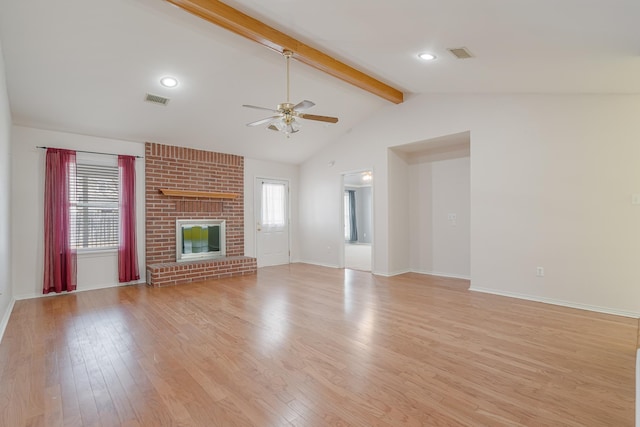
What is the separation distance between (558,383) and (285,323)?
2.39 meters

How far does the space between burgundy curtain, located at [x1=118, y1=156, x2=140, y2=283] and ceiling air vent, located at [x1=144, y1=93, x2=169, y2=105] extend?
1.42 meters

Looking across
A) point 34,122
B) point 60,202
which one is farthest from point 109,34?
point 60,202

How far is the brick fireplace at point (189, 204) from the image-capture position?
567 cm

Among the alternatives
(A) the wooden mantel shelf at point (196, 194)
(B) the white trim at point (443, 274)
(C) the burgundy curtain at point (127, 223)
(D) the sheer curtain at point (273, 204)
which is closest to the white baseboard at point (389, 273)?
(B) the white trim at point (443, 274)

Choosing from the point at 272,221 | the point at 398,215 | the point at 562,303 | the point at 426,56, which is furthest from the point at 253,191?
the point at 562,303

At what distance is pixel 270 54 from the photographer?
3.99 m

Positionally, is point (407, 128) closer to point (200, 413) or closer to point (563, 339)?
point (563, 339)

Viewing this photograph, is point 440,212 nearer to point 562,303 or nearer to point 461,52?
point 562,303

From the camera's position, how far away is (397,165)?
6215 millimetres

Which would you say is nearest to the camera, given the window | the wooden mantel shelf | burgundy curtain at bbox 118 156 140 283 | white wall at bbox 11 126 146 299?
white wall at bbox 11 126 146 299

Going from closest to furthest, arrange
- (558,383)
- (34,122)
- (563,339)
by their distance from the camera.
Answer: (558,383) < (563,339) < (34,122)

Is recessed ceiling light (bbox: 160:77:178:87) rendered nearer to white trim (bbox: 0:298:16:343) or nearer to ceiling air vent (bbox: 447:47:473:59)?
white trim (bbox: 0:298:16:343)

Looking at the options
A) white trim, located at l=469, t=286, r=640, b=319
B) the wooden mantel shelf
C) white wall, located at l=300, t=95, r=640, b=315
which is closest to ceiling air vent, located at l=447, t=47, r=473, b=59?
white wall, located at l=300, t=95, r=640, b=315

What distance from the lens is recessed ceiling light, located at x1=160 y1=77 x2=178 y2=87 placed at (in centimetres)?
409
